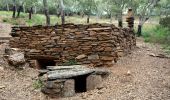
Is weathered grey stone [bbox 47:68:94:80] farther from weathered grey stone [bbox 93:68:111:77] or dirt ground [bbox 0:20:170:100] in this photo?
dirt ground [bbox 0:20:170:100]

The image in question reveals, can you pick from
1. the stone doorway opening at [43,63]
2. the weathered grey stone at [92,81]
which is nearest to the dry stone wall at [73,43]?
the stone doorway opening at [43,63]

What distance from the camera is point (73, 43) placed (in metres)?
11.9

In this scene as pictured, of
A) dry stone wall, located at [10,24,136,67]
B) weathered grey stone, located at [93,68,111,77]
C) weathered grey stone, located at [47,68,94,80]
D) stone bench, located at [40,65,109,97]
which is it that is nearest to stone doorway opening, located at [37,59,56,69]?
dry stone wall, located at [10,24,136,67]

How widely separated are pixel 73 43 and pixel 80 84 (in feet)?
5.62

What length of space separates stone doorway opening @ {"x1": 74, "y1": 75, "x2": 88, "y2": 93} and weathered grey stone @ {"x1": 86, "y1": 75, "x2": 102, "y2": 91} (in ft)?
0.82

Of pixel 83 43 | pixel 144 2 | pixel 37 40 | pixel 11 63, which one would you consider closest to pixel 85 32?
pixel 83 43

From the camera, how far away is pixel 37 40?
41.0 ft

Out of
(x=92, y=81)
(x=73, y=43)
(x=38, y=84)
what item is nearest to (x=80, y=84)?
(x=92, y=81)

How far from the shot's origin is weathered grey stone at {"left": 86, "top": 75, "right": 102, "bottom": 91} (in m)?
10.2

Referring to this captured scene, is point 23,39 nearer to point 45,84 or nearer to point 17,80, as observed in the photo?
point 17,80

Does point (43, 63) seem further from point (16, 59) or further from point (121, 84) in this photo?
point (121, 84)

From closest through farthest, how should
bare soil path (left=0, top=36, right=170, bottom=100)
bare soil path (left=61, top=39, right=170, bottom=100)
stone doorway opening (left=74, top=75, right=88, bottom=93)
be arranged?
bare soil path (left=61, top=39, right=170, bottom=100)
bare soil path (left=0, top=36, right=170, bottom=100)
stone doorway opening (left=74, top=75, right=88, bottom=93)

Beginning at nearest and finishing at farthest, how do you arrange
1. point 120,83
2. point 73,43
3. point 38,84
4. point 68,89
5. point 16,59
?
point 68,89
point 120,83
point 38,84
point 16,59
point 73,43

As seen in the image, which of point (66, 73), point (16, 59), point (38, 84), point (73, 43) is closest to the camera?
point (66, 73)
